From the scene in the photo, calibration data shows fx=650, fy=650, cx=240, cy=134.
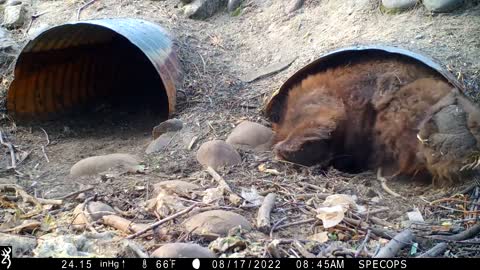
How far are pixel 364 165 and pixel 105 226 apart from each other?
1.97 meters

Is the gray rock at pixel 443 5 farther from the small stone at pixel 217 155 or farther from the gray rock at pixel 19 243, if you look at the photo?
the gray rock at pixel 19 243

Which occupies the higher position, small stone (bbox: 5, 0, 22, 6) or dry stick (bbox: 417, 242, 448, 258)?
small stone (bbox: 5, 0, 22, 6)

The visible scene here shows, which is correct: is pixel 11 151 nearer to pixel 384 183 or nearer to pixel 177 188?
pixel 177 188

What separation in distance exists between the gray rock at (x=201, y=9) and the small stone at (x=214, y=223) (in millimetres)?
3779

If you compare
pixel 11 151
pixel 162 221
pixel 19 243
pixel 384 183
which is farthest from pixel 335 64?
pixel 19 243

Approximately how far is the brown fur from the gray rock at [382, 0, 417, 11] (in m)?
1.32

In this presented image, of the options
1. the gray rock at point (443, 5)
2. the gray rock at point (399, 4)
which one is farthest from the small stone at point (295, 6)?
the gray rock at point (443, 5)

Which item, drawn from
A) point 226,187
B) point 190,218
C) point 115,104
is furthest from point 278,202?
point 115,104

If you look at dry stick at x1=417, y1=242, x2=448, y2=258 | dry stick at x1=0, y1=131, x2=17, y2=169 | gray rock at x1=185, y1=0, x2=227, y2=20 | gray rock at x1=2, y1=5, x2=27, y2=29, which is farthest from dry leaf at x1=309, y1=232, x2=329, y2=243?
gray rock at x1=2, y1=5, x2=27, y2=29

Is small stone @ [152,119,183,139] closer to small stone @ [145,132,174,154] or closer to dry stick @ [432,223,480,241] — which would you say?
small stone @ [145,132,174,154]

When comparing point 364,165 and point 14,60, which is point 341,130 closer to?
point 364,165

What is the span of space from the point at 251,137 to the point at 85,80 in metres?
2.37

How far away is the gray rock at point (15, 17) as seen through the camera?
6.93 m

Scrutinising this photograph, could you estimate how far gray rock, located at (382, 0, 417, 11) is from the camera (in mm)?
5609
